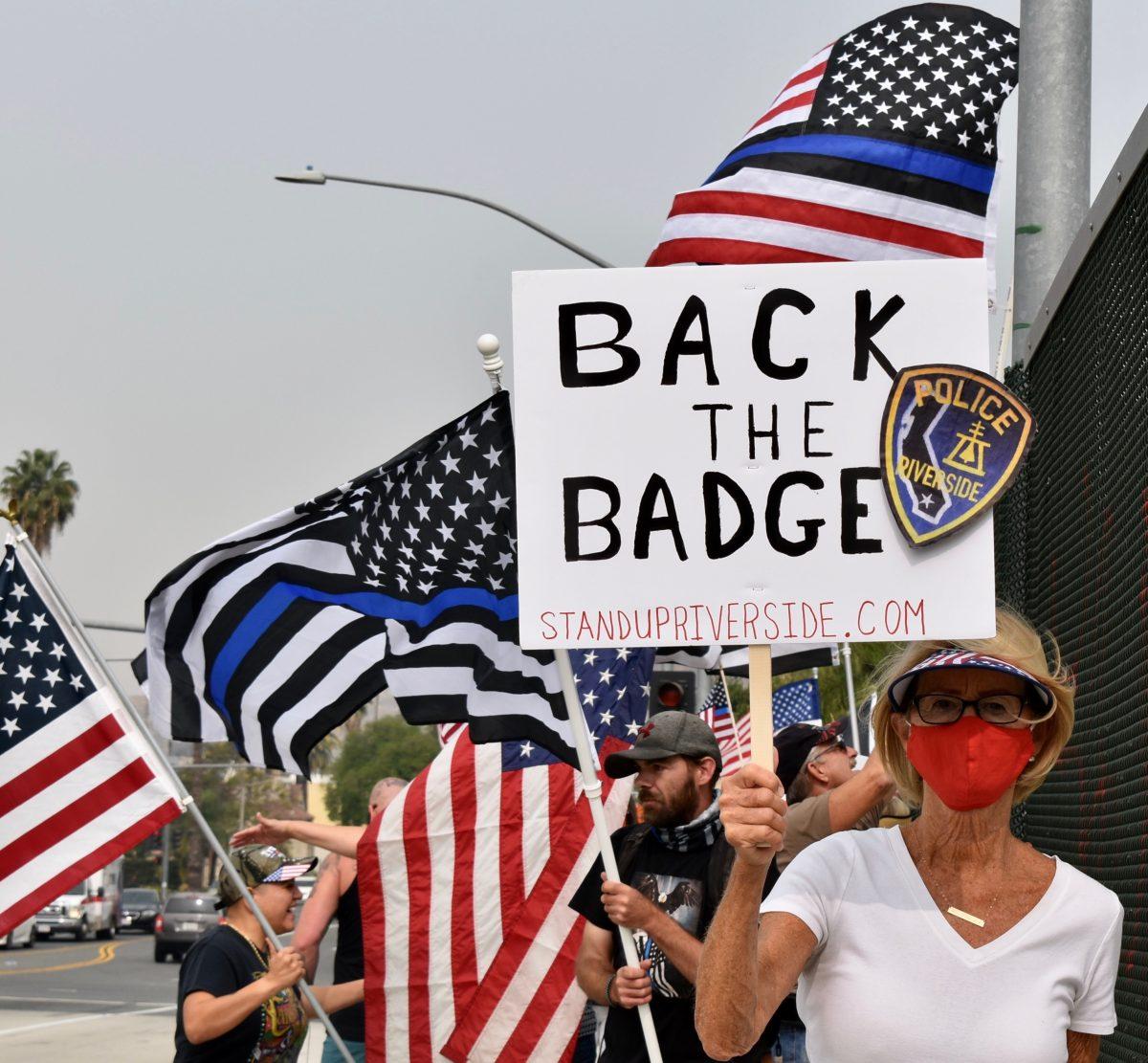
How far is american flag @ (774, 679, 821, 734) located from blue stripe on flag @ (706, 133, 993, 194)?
29.3 feet

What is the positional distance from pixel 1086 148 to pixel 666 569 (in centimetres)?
282

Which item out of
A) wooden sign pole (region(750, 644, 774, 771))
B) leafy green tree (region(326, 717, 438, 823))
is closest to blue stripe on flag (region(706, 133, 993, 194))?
wooden sign pole (region(750, 644, 774, 771))

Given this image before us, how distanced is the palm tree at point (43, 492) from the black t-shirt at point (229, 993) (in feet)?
220

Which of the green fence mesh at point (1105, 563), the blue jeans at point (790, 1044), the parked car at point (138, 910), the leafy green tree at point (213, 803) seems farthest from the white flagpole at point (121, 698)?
the leafy green tree at point (213, 803)

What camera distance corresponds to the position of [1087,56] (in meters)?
5.56

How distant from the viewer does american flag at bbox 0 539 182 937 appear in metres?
6.79

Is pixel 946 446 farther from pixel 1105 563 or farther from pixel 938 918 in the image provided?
pixel 1105 563

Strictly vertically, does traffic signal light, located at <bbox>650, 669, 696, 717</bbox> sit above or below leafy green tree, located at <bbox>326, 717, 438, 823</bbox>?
above

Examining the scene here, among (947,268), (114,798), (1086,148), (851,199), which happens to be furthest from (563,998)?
(947,268)

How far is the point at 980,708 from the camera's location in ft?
10.0

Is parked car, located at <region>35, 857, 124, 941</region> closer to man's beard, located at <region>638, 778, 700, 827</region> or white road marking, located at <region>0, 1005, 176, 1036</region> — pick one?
white road marking, located at <region>0, 1005, 176, 1036</region>

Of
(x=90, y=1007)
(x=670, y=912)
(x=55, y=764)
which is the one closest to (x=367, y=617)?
(x=55, y=764)

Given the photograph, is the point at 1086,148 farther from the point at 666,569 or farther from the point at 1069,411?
the point at 666,569

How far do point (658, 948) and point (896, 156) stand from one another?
10.6 feet
